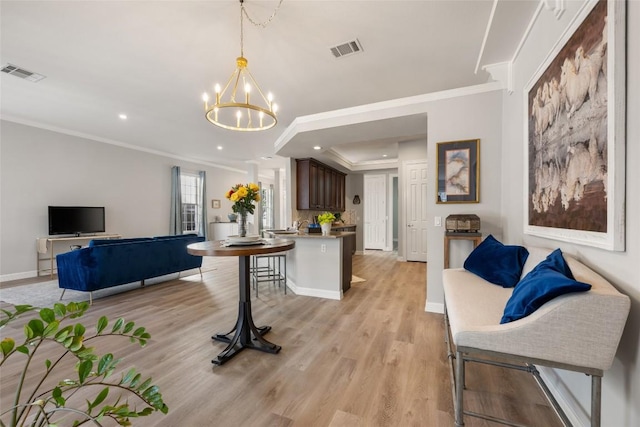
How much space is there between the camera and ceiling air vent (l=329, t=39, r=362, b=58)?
8.29ft

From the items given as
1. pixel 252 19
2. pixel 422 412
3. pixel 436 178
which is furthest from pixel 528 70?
pixel 422 412

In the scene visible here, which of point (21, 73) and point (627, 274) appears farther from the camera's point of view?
point (21, 73)

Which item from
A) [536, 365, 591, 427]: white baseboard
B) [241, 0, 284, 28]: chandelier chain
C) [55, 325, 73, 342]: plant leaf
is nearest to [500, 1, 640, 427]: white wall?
[536, 365, 591, 427]: white baseboard

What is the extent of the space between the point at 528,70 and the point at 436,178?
1296 millimetres

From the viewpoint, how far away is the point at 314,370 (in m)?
2.13

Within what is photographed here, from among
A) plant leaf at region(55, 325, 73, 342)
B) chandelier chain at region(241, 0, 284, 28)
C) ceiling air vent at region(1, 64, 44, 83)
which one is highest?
ceiling air vent at region(1, 64, 44, 83)

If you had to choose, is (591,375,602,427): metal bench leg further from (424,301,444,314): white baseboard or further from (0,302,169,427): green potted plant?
(424,301,444,314): white baseboard

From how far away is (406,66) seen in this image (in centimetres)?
286

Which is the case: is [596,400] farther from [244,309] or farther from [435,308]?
[244,309]

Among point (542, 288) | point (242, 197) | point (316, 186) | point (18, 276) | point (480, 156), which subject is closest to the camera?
point (542, 288)

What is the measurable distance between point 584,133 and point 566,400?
5.05 ft

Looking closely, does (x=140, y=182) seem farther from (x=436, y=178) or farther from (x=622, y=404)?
(x=622, y=404)

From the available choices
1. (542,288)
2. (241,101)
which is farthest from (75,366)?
(241,101)

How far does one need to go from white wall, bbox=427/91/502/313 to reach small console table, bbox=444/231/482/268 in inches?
8.3
